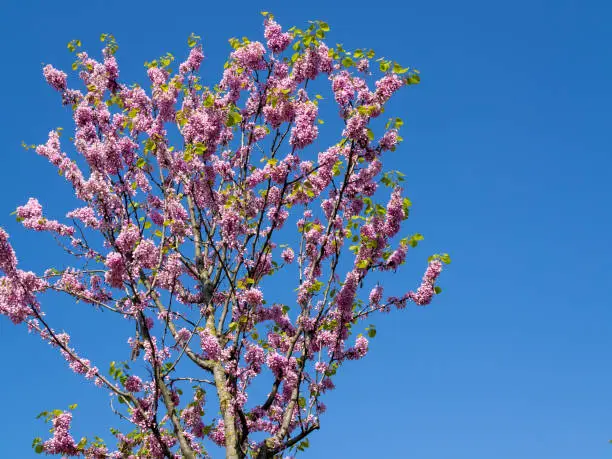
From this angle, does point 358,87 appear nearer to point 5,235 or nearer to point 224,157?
point 224,157

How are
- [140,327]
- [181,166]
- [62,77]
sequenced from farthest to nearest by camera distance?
[62,77] < [181,166] < [140,327]

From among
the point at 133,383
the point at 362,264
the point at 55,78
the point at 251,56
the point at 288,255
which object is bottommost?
the point at 133,383

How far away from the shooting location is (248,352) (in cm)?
1370

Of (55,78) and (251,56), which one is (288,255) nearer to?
(251,56)

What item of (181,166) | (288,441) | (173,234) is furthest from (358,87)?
(288,441)

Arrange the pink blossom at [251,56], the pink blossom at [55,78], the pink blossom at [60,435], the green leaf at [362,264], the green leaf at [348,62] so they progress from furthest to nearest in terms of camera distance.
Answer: the pink blossom at [55,78]
the pink blossom at [251,56]
the green leaf at [348,62]
the green leaf at [362,264]
the pink blossom at [60,435]

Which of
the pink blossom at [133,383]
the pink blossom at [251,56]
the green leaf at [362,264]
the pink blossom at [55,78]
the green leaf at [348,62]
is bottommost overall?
the pink blossom at [133,383]

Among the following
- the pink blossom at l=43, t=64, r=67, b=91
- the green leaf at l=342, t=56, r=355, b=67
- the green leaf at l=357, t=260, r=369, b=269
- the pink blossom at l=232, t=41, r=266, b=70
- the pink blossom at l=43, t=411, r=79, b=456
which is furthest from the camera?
the pink blossom at l=43, t=64, r=67, b=91

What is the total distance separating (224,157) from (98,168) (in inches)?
189

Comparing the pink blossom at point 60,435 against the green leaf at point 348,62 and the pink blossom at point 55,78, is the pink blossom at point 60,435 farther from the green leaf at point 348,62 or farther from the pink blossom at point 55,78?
the green leaf at point 348,62

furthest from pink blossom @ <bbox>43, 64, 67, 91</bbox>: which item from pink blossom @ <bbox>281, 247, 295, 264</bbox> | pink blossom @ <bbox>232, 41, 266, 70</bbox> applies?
pink blossom @ <bbox>281, 247, 295, 264</bbox>

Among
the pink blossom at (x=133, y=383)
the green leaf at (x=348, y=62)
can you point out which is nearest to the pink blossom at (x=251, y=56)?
the green leaf at (x=348, y=62)

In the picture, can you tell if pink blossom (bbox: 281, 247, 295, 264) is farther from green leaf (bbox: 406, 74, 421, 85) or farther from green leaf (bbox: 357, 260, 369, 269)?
green leaf (bbox: 406, 74, 421, 85)

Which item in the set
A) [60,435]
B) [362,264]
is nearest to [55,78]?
[60,435]
